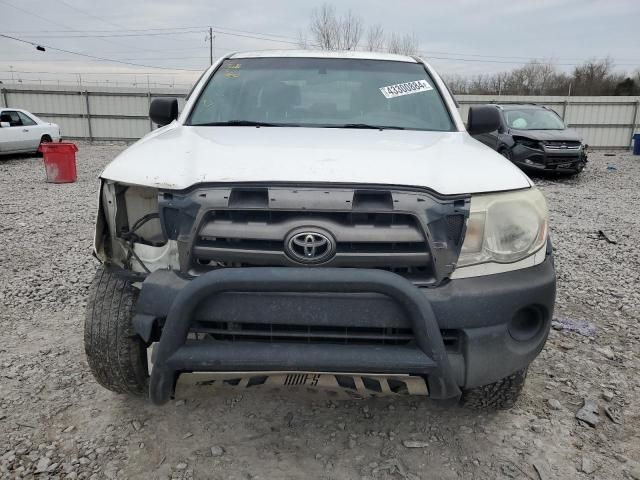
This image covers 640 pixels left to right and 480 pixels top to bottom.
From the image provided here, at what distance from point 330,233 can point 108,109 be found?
22.6 metres

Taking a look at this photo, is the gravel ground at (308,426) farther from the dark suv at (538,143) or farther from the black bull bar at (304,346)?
the dark suv at (538,143)

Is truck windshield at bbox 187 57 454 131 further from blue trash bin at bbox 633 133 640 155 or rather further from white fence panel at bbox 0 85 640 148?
white fence panel at bbox 0 85 640 148

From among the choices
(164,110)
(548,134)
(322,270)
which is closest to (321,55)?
(164,110)

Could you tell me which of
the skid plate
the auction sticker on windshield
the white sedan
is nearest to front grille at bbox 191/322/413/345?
the skid plate

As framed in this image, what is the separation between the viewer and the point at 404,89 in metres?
3.39

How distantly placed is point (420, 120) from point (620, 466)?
205 cm

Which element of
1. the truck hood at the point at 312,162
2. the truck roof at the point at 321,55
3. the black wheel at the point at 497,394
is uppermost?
the truck roof at the point at 321,55

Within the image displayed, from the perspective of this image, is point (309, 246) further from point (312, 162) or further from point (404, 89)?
point (404, 89)

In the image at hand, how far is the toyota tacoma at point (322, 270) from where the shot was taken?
6.26ft

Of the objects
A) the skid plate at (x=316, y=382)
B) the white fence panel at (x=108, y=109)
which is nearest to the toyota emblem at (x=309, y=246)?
the skid plate at (x=316, y=382)

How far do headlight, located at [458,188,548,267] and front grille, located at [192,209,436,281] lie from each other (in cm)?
8

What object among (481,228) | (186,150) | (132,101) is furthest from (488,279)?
(132,101)

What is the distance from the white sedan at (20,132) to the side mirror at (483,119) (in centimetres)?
1489

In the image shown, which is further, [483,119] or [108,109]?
[108,109]
